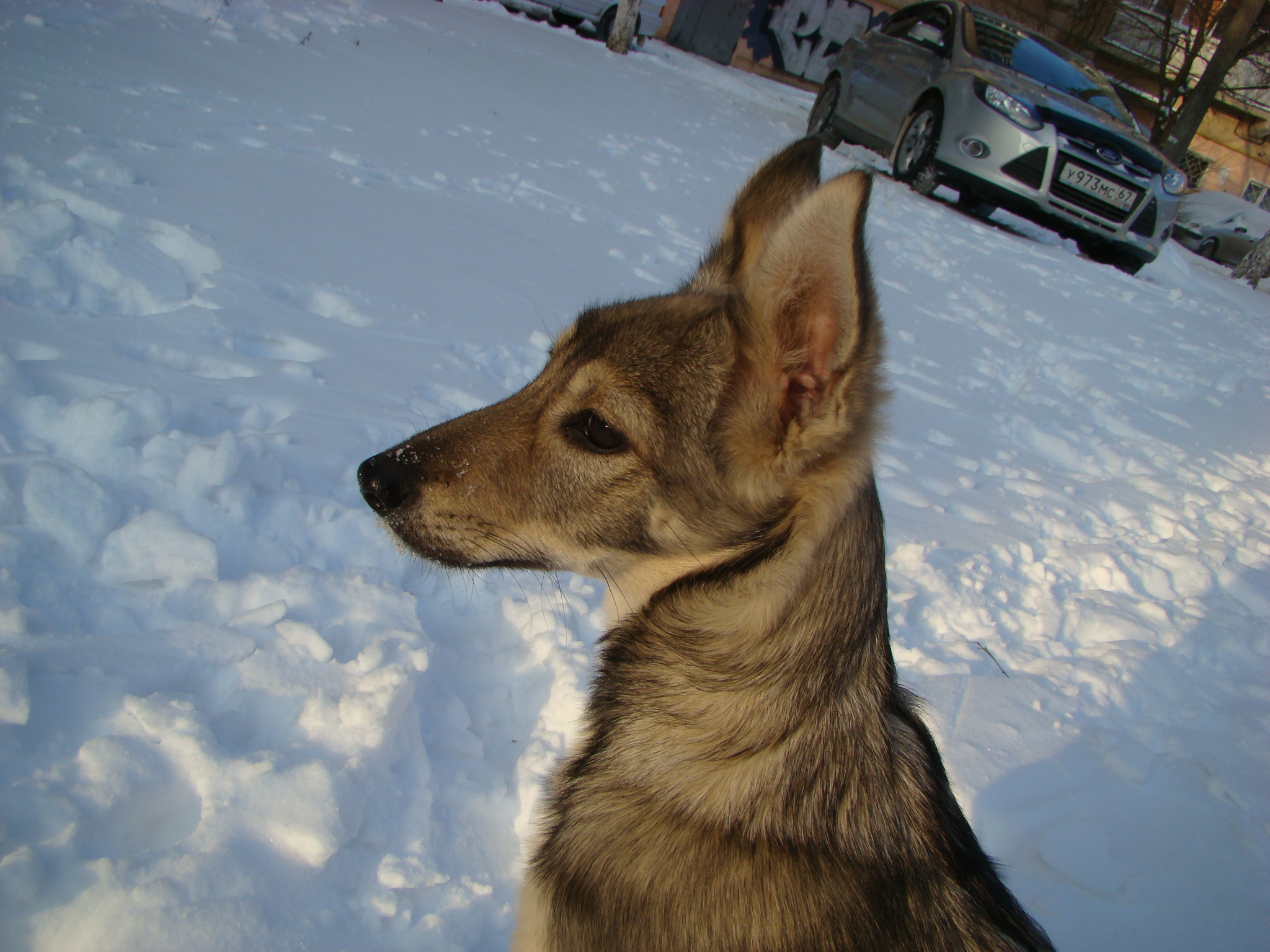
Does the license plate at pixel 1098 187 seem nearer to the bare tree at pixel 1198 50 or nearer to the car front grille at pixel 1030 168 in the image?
the car front grille at pixel 1030 168

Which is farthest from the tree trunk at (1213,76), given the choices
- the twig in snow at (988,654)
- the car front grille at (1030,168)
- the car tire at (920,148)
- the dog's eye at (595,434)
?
the dog's eye at (595,434)

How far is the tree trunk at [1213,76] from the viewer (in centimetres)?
1616

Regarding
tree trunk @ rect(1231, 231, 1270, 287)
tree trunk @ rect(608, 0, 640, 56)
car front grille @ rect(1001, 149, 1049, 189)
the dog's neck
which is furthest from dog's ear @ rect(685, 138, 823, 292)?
tree trunk @ rect(1231, 231, 1270, 287)

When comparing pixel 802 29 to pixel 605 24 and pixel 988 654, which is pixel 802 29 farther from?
pixel 988 654

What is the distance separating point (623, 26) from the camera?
573 inches

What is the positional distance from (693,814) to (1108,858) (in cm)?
187

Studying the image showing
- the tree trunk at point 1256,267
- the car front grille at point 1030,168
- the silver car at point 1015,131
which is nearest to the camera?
the car front grille at point 1030,168

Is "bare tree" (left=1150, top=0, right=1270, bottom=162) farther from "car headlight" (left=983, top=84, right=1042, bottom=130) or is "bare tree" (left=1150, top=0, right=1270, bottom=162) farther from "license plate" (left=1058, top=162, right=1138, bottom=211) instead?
"car headlight" (left=983, top=84, right=1042, bottom=130)

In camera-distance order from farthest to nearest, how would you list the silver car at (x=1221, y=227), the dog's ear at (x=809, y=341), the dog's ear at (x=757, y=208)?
the silver car at (x=1221, y=227)
the dog's ear at (x=757, y=208)
the dog's ear at (x=809, y=341)

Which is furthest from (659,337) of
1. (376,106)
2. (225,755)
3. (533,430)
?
(376,106)

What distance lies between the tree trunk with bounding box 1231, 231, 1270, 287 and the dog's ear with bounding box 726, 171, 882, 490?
60.9 ft

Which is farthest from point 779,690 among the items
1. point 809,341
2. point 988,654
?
point 988,654

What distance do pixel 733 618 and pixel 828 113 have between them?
43.5ft

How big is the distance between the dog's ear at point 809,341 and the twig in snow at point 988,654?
7.00ft
